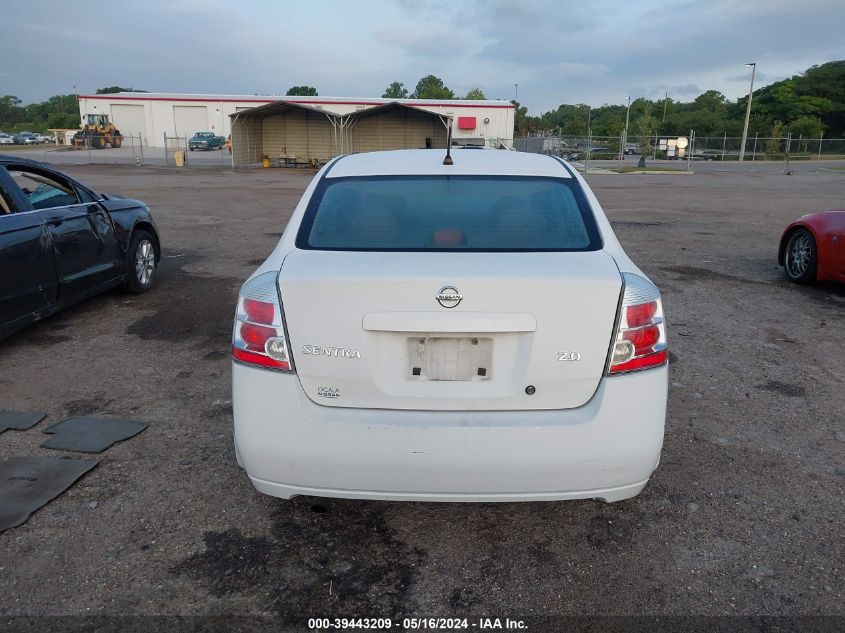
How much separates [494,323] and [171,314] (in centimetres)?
509

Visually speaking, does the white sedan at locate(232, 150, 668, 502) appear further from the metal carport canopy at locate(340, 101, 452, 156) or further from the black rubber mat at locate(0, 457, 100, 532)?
the metal carport canopy at locate(340, 101, 452, 156)

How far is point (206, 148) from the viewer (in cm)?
5528

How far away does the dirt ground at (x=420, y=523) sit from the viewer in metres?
2.70

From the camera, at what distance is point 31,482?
3.51m

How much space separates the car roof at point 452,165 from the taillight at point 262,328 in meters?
1.05

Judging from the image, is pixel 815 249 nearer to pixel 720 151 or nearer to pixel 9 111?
pixel 720 151

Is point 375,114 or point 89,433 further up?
point 375,114

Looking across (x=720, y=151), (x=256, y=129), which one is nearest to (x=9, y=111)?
(x=256, y=129)

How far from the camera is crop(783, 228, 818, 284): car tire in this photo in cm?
794

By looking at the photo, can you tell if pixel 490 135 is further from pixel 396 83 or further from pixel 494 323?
pixel 396 83

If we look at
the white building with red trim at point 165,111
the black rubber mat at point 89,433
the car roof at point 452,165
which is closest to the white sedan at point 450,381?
Answer: the car roof at point 452,165

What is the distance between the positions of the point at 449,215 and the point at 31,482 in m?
2.57

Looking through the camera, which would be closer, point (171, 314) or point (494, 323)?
point (494, 323)

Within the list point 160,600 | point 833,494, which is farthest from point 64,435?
point 833,494
